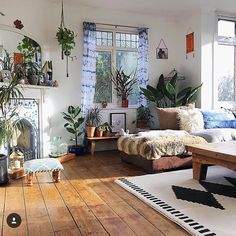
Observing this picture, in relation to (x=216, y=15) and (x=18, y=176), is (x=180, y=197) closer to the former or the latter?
(x=18, y=176)

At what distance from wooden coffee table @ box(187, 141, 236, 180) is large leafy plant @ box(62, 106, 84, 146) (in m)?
2.29

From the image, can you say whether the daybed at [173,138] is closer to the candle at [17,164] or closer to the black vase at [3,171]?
the candle at [17,164]

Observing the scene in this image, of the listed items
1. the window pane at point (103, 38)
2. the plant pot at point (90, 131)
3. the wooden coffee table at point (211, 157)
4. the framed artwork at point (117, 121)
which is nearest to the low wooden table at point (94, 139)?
the plant pot at point (90, 131)

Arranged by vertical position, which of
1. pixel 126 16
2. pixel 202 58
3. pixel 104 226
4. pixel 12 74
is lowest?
pixel 104 226

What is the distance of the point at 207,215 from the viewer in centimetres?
222

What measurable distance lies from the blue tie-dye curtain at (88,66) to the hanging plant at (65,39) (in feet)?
1.02

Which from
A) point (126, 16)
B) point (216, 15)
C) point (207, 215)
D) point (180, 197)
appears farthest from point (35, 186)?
point (216, 15)

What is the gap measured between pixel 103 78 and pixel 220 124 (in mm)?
2341

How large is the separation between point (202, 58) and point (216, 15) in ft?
3.12

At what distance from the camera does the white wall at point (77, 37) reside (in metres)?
4.43

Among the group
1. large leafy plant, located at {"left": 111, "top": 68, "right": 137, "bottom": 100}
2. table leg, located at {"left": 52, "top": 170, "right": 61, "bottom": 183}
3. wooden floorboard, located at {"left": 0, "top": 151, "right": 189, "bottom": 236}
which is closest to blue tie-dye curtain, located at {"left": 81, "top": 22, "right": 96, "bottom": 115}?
large leafy plant, located at {"left": 111, "top": 68, "right": 137, "bottom": 100}

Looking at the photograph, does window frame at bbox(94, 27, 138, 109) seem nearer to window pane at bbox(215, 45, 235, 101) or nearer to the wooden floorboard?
window pane at bbox(215, 45, 235, 101)

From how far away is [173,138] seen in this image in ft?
11.9

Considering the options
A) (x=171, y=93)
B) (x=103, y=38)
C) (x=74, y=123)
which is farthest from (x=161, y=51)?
(x=74, y=123)
